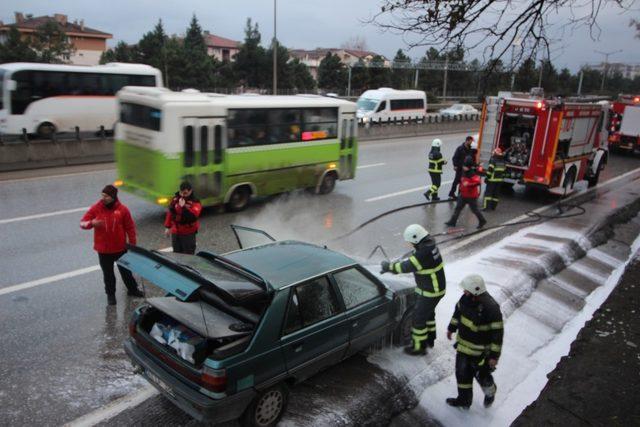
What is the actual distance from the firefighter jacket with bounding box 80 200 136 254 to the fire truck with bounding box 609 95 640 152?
1000 inches

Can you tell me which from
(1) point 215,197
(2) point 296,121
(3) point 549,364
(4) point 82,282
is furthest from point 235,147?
Result: (3) point 549,364

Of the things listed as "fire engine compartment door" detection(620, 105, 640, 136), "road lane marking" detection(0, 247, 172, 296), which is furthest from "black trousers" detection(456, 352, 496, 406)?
"fire engine compartment door" detection(620, 105, 640, 136)

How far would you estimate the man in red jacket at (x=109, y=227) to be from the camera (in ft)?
21.0

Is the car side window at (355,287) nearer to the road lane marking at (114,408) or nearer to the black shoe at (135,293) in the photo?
the road lane marking at (114,408)

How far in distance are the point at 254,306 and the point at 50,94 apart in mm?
18201

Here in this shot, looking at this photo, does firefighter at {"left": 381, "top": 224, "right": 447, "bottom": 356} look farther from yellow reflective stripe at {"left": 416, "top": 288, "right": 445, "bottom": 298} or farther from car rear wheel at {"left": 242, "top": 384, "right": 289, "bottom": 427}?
car rear wheel at {"left": 242, "top": 384, "right": 289, "bottom": 427}

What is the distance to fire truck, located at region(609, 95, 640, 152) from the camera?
83.4 ft

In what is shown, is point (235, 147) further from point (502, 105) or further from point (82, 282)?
point (502, 105)

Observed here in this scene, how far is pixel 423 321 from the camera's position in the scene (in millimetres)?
5828

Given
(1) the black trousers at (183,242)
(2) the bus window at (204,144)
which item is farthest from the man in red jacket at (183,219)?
(2) the bus window at (204,144)

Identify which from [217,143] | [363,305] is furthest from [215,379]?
[217,143]

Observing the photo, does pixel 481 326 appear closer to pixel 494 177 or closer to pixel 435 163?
pixel 494 177

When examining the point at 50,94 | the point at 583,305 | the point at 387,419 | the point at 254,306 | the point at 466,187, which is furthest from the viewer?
the point at 50,94

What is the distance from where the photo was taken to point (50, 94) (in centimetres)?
1922
